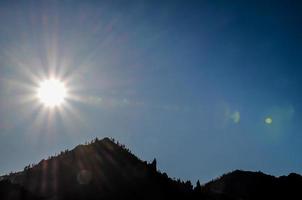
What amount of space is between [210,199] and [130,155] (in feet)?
73.0

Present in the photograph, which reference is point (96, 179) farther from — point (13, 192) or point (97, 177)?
point (13, 192)

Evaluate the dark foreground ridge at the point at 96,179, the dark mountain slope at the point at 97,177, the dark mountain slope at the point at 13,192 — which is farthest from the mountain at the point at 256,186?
the dark mountain slope at the point at 13,192

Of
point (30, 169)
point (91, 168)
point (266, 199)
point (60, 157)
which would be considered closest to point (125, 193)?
point (91, 168)

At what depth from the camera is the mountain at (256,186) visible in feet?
284

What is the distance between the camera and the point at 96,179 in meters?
57.7

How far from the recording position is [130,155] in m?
66.6

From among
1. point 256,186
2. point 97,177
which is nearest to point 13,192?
point 97,177

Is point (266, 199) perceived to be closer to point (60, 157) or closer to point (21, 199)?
point (60, 157)

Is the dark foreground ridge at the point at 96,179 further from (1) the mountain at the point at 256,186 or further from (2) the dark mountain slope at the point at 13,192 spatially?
(1) the mountain at the point at 256,186

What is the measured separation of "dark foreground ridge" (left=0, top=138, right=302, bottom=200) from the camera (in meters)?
54.5

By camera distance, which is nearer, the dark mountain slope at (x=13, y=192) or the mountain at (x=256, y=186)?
the dark mountain slope at (x=13, y=192)

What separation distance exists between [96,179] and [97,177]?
525mm

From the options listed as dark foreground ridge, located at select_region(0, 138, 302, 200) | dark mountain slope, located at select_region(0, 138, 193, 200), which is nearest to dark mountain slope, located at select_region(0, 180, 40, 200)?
dark foreground ridge, located at select_region(0, 138, 302, 200)

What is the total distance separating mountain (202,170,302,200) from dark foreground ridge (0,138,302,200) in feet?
45.8
